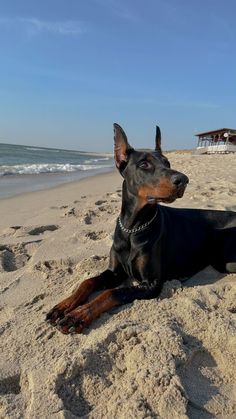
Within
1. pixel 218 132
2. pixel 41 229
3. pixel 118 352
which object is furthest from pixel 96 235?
pixel 218 132

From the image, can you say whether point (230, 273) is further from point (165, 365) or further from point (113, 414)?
point (113, 414)

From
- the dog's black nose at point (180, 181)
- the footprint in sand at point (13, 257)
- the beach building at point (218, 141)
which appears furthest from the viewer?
the beach building at point (218, 141)

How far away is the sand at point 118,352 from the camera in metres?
2.22

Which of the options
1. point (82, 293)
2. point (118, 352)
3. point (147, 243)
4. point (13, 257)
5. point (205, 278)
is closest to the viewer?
point (118, 352)

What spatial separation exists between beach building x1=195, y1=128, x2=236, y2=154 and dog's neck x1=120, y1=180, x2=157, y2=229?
1435 inches

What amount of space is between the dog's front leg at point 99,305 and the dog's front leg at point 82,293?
0.44ft

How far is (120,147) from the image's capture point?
3801 mm

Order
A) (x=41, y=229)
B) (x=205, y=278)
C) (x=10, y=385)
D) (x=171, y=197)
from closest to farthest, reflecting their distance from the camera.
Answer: (x=10, y=385) → (x=171, y=197) → (x=205, y=278) → (x=41, y=229)

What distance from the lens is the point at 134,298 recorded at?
329 centimetres

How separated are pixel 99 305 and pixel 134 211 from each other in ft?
2.95

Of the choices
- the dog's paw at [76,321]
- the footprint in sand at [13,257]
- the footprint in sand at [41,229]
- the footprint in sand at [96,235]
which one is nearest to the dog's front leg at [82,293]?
the dog's paw at [76,321]

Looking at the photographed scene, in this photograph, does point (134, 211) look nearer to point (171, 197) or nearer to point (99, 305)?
point (171, 197)

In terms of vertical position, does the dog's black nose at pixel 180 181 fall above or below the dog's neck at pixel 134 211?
above

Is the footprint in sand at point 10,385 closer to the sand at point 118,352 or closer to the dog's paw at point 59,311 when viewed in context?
the sand at point 118,352
